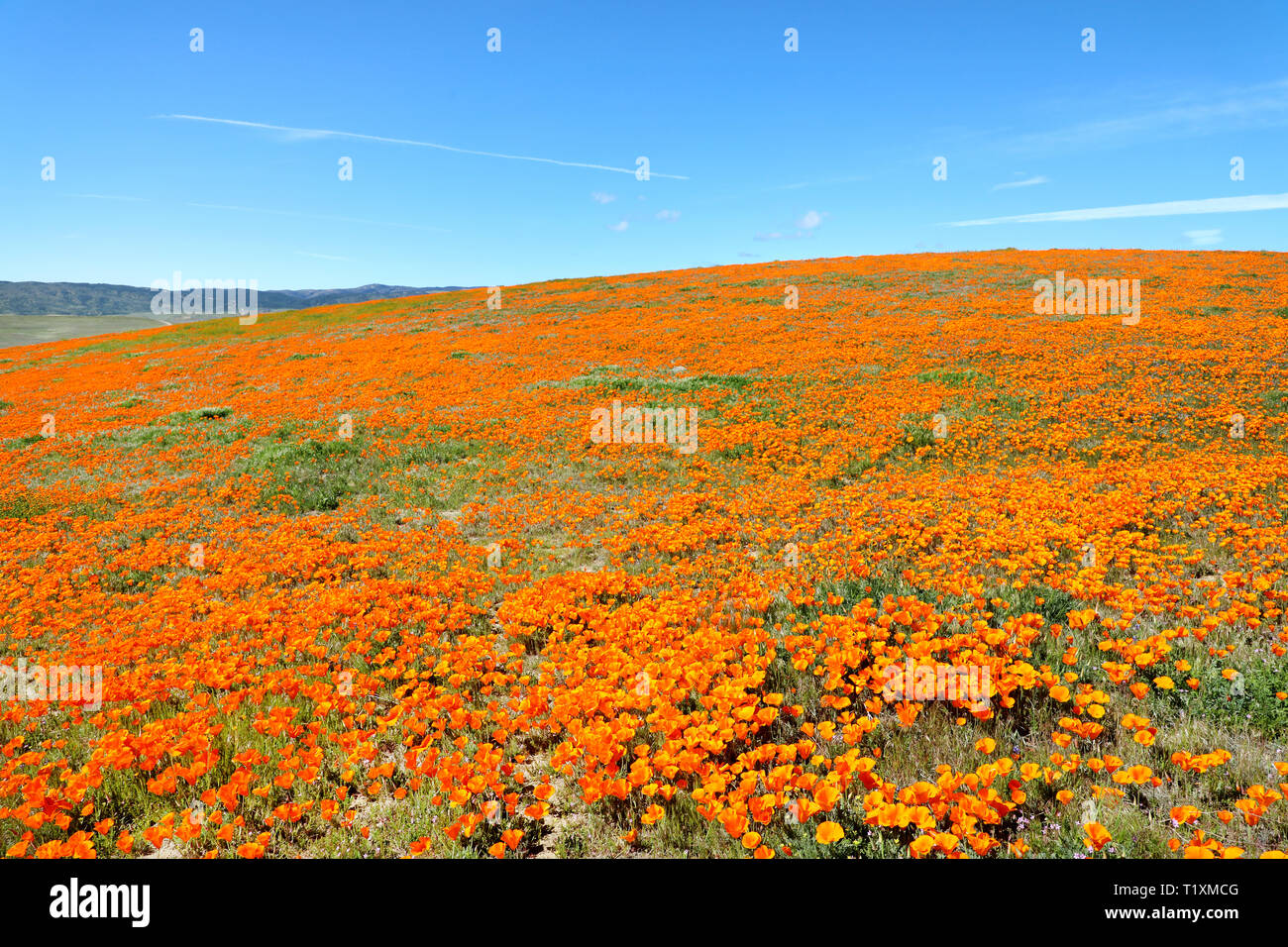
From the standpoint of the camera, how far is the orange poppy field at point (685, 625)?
11.5 ft

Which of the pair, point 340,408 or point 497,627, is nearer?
point 497,627

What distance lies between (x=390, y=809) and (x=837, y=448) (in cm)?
1103

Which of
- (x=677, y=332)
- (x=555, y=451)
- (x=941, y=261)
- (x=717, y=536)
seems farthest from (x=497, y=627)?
(x=941, y=261)

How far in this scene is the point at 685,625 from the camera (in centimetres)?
590

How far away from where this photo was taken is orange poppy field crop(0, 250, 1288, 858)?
3.51 meters
